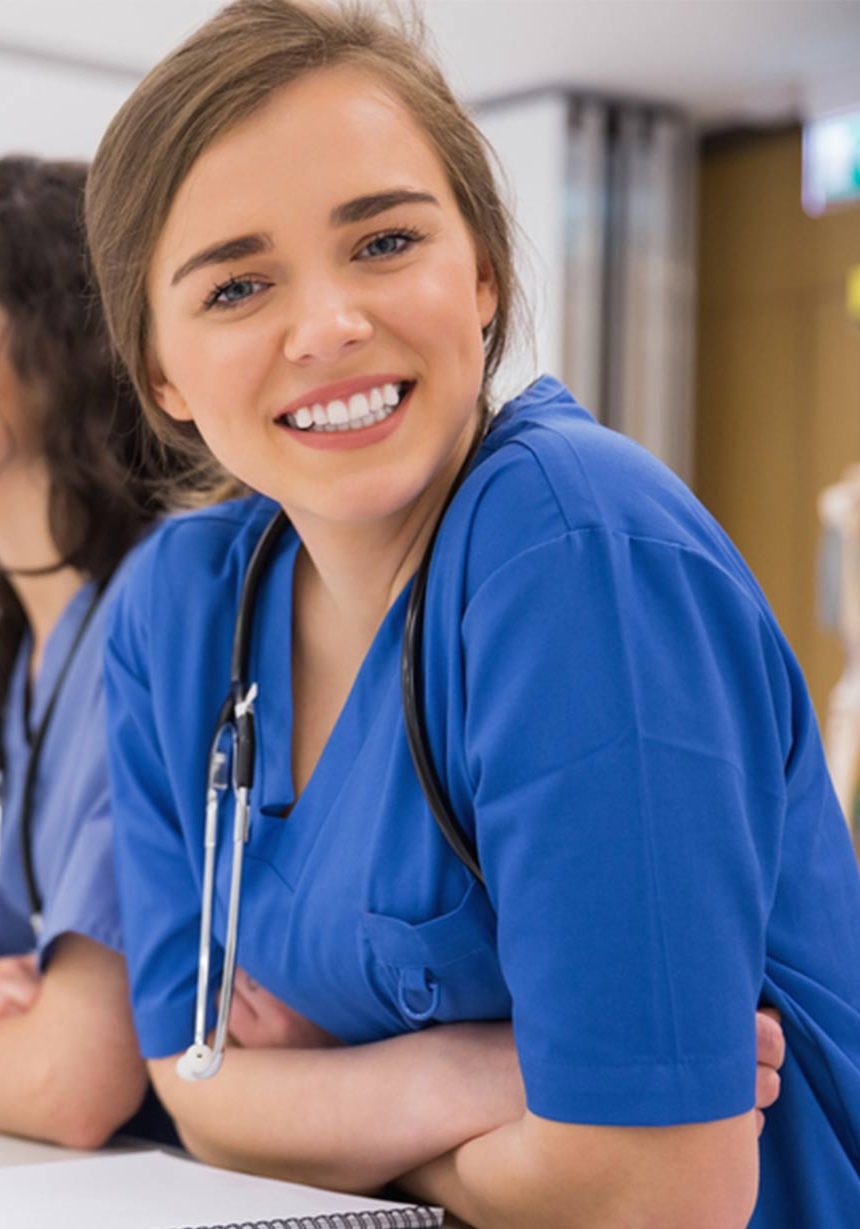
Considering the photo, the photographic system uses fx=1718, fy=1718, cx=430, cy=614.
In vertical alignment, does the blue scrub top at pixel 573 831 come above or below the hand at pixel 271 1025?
above

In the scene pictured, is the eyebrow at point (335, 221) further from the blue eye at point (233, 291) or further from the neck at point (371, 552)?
the neck at point (371, 552)

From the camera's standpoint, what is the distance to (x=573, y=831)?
3.25ft

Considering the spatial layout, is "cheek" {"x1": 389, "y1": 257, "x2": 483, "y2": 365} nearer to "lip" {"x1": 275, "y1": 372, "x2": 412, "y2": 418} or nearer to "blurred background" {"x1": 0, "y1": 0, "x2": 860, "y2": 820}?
"lip" {"x1": 275, "y1": 372, "x2": 412, "y2": 418}

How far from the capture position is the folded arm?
139 centimetres

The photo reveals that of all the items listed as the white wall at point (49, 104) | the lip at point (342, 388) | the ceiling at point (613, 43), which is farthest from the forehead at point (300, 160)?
the white wall at point (49, 104)

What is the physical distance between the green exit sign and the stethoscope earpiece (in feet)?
19.4

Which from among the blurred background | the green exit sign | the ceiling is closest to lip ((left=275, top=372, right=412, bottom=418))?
the ceiling

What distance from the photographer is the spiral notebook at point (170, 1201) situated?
992mm

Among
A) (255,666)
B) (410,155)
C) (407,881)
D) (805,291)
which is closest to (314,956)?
(407,881)

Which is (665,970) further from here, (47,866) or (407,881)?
(47,866)

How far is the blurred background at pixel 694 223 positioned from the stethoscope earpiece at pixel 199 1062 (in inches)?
209

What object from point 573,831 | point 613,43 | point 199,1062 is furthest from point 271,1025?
point 613,43

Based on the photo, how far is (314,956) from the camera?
119 centimetres

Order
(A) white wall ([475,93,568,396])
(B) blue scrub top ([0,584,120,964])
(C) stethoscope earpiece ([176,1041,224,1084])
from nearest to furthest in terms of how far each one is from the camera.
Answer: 1. (C) stethoscope earpiece ([176,1041,224,1084])
2. (B) blue scrub top ([0,584,120,964])
3. (A) white wall ([475,93,568,396])
